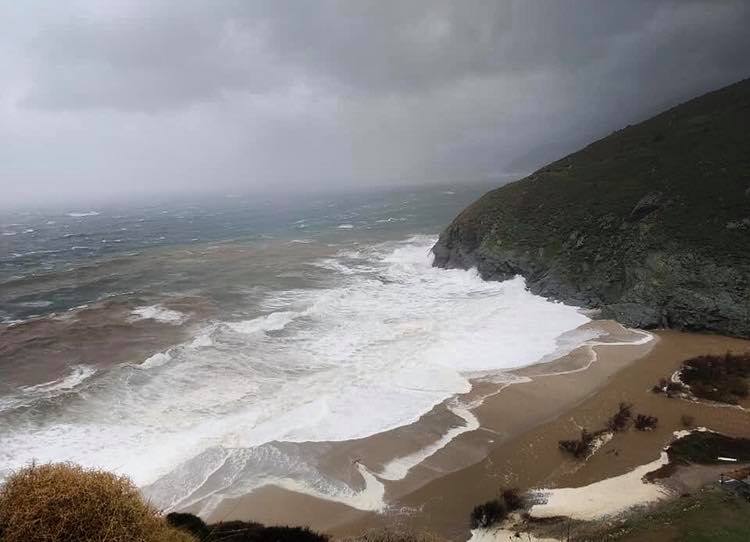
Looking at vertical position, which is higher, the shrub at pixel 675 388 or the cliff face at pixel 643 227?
the cliff face at pixel 643 227

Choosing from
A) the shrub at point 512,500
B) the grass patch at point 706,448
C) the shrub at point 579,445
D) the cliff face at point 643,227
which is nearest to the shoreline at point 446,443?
the shrub at point 579,445

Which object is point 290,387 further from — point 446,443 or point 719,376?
point 719,376

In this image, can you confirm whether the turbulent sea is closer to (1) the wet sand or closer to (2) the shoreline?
(2) the shoreline

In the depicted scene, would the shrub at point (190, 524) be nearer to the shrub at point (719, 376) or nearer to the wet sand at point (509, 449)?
the wet sand at point (509, 449)

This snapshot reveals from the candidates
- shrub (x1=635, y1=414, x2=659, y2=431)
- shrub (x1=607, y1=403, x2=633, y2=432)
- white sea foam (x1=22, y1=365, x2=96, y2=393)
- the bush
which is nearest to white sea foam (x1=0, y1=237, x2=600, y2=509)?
white sea foam (x1=22, y1=365, x2=96, y2=393)

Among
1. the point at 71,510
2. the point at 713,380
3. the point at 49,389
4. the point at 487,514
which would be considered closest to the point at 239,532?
the point at 71,510

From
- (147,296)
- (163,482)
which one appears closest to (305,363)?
(163,482)
